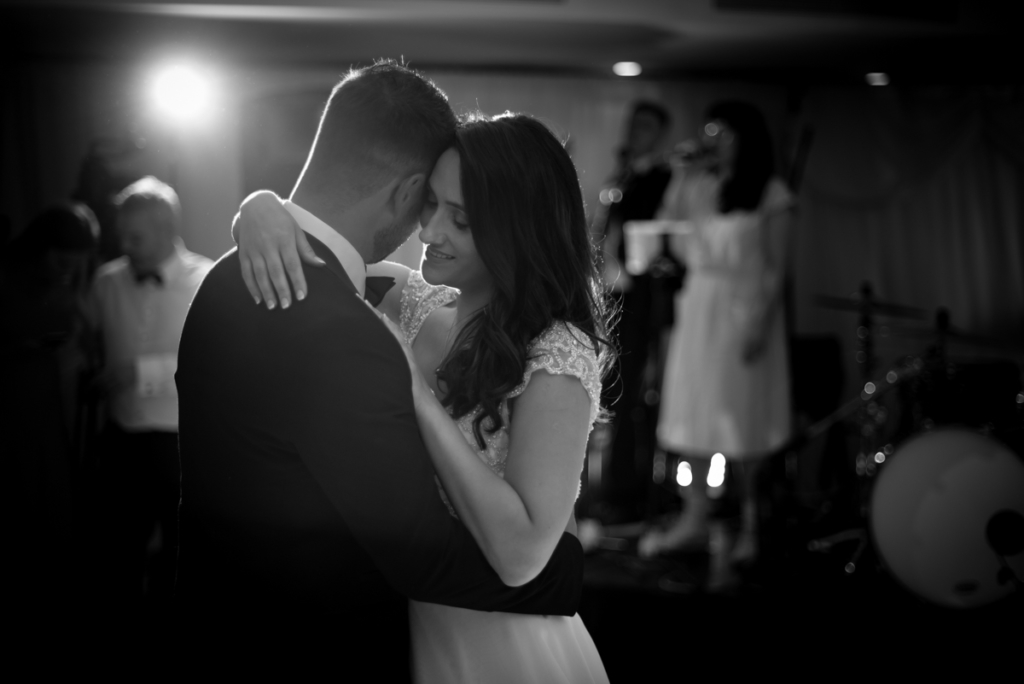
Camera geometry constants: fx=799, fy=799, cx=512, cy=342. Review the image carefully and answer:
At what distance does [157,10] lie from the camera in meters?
3.71

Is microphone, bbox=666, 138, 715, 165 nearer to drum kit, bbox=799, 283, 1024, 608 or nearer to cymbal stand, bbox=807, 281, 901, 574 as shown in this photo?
cymbal stand, bbox=807, 281, 901, 574

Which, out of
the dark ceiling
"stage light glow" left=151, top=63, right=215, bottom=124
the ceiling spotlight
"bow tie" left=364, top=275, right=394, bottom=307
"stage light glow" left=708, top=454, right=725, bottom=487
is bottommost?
"stage light glow" left=708, top=454, right=725, bottom=487

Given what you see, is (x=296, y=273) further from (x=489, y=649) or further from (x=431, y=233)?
(x=489, y=649)

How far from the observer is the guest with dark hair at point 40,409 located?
7.63ft

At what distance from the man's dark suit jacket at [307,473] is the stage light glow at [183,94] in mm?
2208

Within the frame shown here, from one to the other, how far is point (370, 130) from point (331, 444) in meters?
0.49

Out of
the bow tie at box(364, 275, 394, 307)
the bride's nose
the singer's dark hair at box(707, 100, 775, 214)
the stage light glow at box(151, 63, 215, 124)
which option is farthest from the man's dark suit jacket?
the singer's dark hair at box(707, 100, 775, 214)

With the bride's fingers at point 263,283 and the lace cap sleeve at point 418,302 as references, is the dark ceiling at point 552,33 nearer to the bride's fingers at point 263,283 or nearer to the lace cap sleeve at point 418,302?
the lace cap sleeve at point 418,302

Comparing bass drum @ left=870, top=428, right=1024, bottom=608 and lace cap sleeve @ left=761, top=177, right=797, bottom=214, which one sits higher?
lace cap sleeve @ left=761, top=177, right=797, bottom=214

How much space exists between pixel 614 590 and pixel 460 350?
88.6 inches

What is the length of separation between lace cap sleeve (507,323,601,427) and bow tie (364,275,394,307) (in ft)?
1.28

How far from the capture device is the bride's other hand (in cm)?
108

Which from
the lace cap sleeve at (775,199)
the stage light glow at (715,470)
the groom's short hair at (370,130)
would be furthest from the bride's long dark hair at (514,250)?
the stage light glow at (715,470)

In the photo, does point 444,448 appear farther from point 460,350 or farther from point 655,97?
point 655,97
